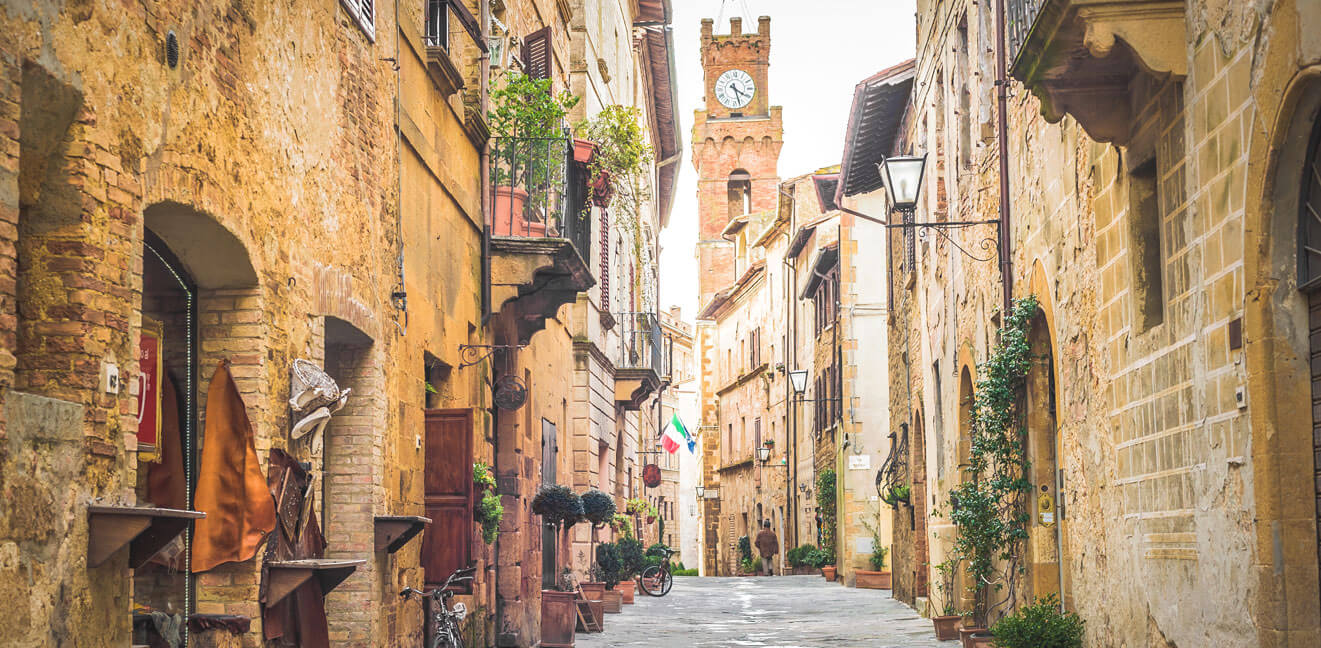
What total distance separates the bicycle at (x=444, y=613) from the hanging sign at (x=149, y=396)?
352 centimetres

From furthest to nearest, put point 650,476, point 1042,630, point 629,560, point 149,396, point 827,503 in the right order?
point 650,476
point 827,503
point 629,560
point 1042,630
point 149,396

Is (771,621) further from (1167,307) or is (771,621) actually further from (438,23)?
(1167,307)

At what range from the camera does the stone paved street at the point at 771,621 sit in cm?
1527

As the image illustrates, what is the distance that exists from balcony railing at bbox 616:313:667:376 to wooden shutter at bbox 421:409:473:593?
596 inches

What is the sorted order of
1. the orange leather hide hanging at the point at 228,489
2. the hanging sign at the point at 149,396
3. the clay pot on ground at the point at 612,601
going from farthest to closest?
the clay pot on ground at the point at 612,601 → the orange leather hide hanging at the point at 228,489 → the hanging sign at the point at 149,396

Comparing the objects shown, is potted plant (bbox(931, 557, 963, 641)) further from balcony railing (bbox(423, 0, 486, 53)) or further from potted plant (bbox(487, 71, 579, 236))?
balcony railing (bbox(423, 0, 486, 53))

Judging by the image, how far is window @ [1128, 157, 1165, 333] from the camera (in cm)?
818

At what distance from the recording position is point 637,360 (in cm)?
2806

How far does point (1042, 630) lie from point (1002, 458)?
2539mm

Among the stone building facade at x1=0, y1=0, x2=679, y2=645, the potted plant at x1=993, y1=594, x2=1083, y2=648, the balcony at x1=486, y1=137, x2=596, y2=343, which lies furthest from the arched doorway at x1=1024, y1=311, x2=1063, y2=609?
the stone building facade at x1=0, y1=0, x2=679, y2=645

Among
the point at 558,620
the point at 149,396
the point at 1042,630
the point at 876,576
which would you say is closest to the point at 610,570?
the point at 558,620

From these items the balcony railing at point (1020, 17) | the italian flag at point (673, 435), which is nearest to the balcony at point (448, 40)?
the balcony railing at point (1020, 17)

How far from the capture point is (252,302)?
24.3 feet

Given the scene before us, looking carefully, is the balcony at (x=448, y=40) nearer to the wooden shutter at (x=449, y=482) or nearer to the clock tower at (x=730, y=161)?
the wooden shutter at (x=449, y=482)
